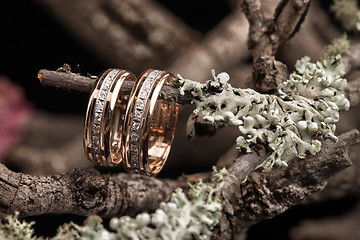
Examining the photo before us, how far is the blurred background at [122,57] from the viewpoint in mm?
1180

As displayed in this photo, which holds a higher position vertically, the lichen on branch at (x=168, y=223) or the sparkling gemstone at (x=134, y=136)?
the sparkling gemstone at (x=134, y=136)

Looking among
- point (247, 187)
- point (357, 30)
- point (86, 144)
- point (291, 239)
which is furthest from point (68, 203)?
point (357, 30)

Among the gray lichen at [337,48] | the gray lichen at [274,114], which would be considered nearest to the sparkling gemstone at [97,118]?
the gray lichen at [274,114]

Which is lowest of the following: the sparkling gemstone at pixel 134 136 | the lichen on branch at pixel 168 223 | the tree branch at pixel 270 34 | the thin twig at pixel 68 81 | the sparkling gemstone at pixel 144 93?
the lichen on branch at pixel 168 223

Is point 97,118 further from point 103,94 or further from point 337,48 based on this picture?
point 337,48

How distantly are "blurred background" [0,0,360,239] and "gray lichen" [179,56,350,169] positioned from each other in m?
0.25

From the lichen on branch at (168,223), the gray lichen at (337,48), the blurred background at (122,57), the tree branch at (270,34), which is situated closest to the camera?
the lichen on branch at (168,223)

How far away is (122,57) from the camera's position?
1286mm

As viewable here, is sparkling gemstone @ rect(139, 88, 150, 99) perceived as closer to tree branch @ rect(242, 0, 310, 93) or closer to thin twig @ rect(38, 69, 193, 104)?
thin twig @ rect(38, 69, 193, 104)

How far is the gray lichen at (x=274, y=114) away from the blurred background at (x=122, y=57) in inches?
9.7

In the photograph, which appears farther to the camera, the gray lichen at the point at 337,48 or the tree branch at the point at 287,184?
the gray lichen at the point at 337,48

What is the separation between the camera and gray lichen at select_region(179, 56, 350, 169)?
35.1 inches

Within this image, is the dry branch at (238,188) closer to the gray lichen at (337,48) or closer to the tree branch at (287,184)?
the tree branch at (287,184)

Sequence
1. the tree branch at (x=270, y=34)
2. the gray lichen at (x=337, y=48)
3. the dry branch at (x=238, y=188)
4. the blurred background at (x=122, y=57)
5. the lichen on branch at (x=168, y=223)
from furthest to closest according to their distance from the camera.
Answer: the gray lichen at (x=337, y=48)
the blurred background at (x=122, y=57)
the tree branch at (x=270, y=34)
the dry branch at (x=238, y=188)
the lichen on branch at (x=168, y=223)
